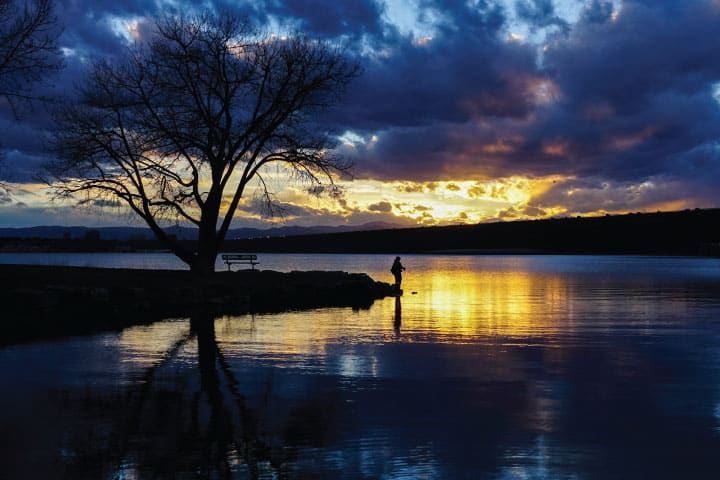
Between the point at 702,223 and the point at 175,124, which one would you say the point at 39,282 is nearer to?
the point at 175,124

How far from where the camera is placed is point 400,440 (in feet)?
28.3

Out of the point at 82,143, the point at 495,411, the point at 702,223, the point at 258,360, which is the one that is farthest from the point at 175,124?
the point at 702,223

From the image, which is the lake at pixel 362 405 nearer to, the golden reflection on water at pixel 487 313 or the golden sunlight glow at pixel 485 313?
the golden sunlight glow at pixel 485 313

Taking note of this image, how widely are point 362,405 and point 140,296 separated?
18.4 m

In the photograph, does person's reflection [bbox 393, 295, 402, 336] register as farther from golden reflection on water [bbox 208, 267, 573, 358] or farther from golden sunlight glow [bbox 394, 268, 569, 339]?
golden sunlight glow [bbox 394, 268, 569, 339]

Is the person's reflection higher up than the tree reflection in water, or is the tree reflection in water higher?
the tree reflection in water

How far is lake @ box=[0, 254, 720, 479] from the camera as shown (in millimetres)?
7699

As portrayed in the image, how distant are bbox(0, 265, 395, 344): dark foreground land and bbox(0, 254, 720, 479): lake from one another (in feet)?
12.0

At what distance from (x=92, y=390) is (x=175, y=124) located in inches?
940

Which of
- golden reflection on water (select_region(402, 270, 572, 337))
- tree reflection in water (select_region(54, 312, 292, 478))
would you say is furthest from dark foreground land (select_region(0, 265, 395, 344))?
tree reflection in water (select_region(54, 312, 292, 478))

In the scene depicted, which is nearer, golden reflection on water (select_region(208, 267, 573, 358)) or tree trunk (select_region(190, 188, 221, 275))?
golden reflection on water (select_region(208, 267, 573, 358))

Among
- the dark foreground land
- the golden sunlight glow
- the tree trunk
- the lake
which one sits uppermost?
the tree trunk

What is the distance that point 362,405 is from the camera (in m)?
10.6

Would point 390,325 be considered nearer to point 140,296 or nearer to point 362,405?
point 140,296
